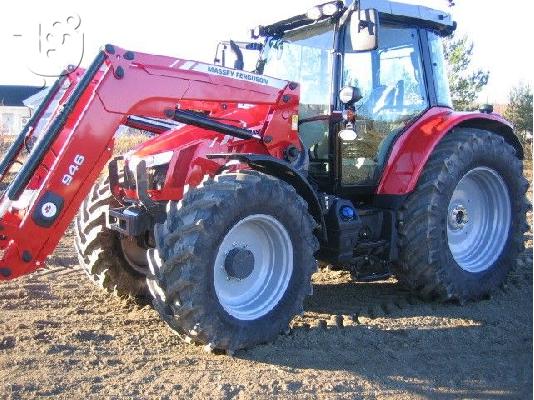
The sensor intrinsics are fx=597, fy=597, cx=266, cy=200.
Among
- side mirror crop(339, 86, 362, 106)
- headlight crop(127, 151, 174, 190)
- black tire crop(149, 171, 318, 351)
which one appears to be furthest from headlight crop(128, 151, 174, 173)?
side mirror crop(339, 86, 362, 106)

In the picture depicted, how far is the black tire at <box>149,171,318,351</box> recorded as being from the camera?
353 centimetres

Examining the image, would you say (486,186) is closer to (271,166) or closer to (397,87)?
(397,87)

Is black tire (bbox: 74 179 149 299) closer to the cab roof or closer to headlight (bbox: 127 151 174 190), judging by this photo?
headlight (bbox: 127 151 174 190)

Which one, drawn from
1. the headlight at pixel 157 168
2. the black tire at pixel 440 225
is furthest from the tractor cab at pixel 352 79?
the headlight at pixel 157 168

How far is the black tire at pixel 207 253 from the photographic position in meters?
3.53

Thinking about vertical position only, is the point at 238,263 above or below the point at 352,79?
below

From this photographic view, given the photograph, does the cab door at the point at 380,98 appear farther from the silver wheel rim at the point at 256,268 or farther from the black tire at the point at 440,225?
the silver wheel rim at the point at 256,268

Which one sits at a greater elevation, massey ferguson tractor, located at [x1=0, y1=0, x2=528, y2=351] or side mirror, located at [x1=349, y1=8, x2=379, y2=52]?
side mirror, located at [x1=349, y1=8, x2=379, y2=52]

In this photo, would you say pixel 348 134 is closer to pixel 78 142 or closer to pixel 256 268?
pixel 256 268

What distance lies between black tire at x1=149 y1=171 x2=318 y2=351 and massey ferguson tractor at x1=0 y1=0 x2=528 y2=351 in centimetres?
1

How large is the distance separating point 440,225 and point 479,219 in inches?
39.1

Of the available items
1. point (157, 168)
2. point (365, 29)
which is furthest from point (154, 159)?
point (365, 29)

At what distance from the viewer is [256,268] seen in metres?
4.22

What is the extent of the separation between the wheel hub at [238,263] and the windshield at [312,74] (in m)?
1.36
